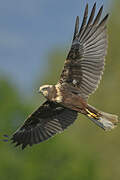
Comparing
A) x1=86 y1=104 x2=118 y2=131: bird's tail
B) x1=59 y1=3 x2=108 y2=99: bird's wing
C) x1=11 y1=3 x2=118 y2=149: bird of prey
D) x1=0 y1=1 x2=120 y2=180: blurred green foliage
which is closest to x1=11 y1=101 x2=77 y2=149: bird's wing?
x1=11 y1=3 x2=118 y2=149: bird of prey

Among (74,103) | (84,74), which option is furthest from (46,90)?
(84,74)

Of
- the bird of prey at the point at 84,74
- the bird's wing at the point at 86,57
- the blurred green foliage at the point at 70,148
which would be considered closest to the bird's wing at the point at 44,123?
the bird of prey at the point at 84,74

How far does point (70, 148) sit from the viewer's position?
37188 mm

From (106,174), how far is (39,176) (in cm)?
562

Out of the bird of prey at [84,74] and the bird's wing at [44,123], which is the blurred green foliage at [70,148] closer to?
the bird's wing at [44,123]

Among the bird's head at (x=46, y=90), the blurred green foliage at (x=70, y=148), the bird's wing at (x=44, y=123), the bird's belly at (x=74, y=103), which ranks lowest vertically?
the blurred green foliage at (x=70, y=148)

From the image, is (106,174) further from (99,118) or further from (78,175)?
(99,118)

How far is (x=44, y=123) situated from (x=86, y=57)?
2.40 m

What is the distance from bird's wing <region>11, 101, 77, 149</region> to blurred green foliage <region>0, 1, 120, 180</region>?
672 inches

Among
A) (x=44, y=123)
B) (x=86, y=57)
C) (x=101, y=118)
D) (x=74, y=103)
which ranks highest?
(x=86, y=57)

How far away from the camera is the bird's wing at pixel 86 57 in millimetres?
16375

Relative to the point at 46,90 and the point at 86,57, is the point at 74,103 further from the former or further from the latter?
the point at 86,57

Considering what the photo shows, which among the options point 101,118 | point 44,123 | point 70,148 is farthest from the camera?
point 70,148

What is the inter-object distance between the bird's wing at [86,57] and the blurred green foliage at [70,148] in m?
18.8
